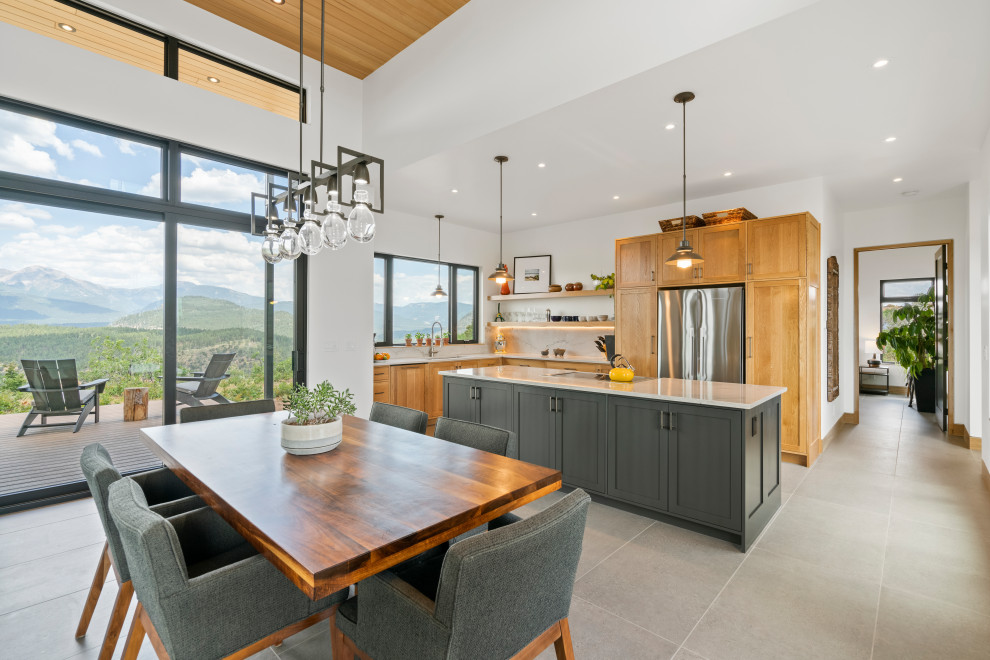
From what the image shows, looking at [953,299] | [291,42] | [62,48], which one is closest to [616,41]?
[291,42]

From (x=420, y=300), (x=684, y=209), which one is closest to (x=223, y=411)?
(x=684, y=209)

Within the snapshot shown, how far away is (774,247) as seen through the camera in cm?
451

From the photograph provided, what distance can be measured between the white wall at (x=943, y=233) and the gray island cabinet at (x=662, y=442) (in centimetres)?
401

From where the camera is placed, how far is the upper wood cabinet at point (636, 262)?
5.29m

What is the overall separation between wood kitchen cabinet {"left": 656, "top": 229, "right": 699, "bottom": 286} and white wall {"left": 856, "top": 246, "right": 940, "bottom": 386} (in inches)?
258

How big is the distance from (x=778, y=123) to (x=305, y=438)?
3934 millimetres

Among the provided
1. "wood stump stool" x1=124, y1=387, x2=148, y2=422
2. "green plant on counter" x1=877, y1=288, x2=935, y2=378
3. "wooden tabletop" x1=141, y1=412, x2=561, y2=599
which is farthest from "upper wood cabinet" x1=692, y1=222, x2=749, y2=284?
"wood stump stool" x1=124, y1=387, x2=148, y2=422

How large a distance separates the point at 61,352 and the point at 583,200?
5.19 meters

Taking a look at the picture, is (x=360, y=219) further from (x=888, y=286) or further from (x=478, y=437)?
(x=888, y=286)

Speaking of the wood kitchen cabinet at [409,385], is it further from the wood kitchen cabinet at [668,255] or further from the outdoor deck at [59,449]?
the wood kitchen cabinet at [668,255]

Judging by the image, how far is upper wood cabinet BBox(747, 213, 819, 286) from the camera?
172 inches

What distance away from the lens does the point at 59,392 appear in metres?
3.40

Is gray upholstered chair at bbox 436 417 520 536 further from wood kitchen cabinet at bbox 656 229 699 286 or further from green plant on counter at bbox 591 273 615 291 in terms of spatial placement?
green plant on counter at bbox 591 273 615 291

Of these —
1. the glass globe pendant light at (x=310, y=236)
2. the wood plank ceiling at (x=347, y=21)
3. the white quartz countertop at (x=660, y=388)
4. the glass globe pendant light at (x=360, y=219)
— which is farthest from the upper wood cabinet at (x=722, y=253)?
the glass globe pendant light at (x=310, y=236)
